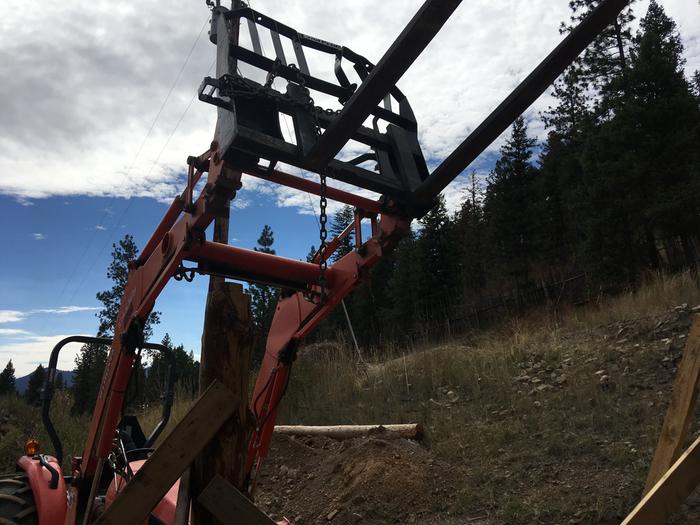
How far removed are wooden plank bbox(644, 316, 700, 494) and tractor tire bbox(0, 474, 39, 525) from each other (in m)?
4.11

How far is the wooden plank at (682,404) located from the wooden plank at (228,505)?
2708mm

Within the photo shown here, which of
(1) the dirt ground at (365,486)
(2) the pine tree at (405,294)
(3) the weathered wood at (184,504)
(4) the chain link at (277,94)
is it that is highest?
(2) the pine tree at (405,294)

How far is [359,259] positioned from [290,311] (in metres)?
0.74

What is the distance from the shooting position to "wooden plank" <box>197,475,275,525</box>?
72.7 inches

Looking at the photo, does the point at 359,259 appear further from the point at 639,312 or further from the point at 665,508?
the point at 639,312

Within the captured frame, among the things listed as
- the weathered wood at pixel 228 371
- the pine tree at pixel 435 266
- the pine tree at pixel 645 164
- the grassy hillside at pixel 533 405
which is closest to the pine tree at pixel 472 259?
the pine tree at pixel 435 266

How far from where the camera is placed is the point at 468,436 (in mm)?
7312

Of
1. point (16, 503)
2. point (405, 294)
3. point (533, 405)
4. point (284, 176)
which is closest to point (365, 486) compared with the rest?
point (533, 405)

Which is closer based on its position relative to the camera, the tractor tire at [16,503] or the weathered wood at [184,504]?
the weathered wood at [184,504]

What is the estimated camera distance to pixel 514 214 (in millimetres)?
34906

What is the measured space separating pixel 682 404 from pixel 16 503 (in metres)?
4.41

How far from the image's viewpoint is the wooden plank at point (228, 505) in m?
1.85

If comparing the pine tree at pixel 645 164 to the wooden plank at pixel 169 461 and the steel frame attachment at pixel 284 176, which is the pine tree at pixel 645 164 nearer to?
the steel frame attachment at pixel 284 176

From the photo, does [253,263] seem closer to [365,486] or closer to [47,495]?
[47,495]
